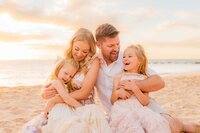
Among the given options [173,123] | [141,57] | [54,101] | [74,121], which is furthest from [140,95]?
[54,101]

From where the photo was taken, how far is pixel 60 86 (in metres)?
3.88

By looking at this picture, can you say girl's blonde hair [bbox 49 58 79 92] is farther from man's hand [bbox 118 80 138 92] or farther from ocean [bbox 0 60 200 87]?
ocean [bbox 0 60 200 87]

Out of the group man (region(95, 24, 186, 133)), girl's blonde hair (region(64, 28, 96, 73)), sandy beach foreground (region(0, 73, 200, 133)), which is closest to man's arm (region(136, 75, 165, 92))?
man (region(95, 24, 186, 133))

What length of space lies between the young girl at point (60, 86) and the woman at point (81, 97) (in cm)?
6

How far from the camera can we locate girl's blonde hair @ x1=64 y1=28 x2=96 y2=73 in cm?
400

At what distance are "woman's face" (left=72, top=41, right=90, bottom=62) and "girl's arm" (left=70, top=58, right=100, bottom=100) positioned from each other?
0.48 ft

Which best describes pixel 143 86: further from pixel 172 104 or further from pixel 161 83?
pixel 172 104

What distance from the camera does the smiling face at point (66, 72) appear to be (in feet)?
13.1

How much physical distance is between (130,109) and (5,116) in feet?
14.2

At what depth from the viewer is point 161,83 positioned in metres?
3.97

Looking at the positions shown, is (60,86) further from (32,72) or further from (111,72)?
(32,72)

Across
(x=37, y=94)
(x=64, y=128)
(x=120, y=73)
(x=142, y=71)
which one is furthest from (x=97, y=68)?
(x=37, y=94)

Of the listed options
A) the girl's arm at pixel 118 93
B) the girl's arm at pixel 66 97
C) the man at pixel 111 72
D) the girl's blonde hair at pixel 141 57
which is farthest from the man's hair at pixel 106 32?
the girl's arm at pixel 66 97

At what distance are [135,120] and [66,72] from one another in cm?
100
